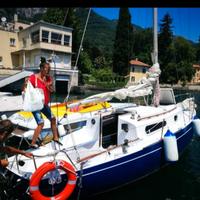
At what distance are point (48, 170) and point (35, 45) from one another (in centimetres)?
3182

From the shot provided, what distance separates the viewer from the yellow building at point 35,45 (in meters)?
34.1

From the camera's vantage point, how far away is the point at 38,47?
34094mm

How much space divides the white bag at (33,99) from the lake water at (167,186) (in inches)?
77.3

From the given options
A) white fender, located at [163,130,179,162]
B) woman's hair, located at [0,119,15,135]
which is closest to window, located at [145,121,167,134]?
white fender, located at [163,130,179,162]

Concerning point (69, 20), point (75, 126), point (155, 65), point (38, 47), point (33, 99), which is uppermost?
point (69, 20)

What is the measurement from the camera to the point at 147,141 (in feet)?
23.4

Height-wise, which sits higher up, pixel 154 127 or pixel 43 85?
pixel 43 85

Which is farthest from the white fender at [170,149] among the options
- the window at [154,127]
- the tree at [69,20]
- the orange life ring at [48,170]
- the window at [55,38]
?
the tree at [69,20]

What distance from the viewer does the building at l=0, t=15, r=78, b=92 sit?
33844mm

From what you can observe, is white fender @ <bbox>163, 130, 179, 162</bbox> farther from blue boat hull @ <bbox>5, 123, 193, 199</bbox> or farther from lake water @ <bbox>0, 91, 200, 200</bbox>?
lake water @ <bbox>0, 91, 200, 200</bbox>

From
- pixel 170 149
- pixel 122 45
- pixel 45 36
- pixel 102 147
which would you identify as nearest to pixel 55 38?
pixel 45 36

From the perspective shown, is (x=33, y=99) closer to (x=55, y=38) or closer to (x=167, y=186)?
(x=167, y=186)

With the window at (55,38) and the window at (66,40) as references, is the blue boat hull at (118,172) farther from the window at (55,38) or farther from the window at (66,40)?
the window at (66,40)
